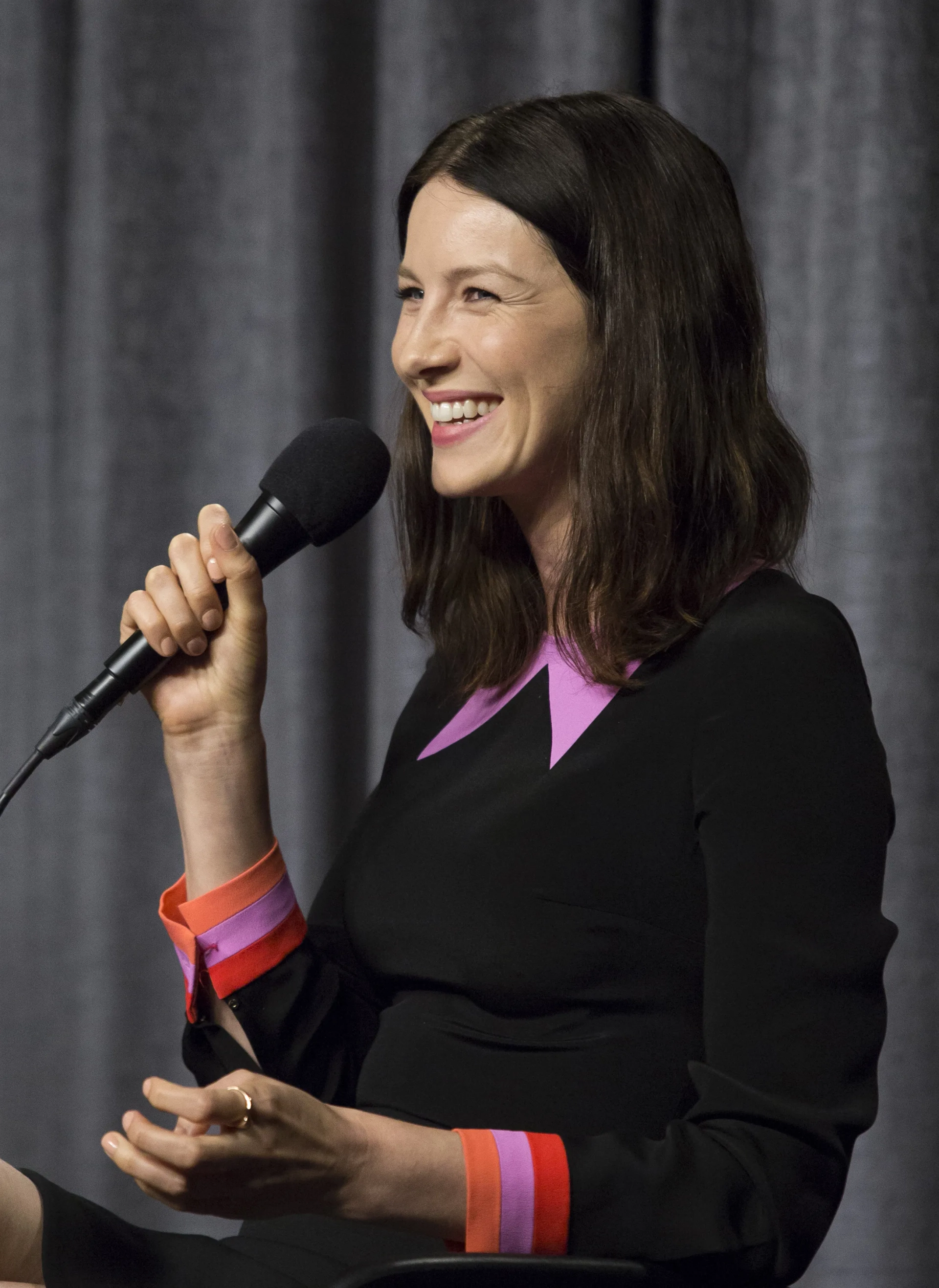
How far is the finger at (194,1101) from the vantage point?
0.65 metres

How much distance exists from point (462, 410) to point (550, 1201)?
1.91 ft

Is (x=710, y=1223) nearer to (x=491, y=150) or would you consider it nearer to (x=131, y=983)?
(x=491, y=150)

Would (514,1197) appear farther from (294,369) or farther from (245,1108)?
(294,369)

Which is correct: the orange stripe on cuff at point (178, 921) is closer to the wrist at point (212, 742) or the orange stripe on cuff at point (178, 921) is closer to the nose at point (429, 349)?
the wrist at point (212, 742)

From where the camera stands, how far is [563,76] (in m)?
1.68

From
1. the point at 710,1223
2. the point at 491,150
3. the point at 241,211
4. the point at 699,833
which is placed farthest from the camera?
the point at 241,211

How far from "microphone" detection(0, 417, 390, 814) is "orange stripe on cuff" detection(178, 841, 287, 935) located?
7.1 inches

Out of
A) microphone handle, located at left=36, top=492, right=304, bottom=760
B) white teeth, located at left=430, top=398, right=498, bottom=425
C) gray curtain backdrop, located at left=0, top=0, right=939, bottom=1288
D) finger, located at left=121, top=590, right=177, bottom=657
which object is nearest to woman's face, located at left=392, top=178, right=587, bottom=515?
white teeth, located at left=430, top=398, right=498, bottom=425

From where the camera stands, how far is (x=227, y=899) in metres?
1.08

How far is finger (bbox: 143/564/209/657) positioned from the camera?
3.18 ft

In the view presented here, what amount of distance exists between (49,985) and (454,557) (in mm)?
965

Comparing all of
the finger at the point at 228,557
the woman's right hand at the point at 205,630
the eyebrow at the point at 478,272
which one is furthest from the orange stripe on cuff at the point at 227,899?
the eyebrow at the point at 478,272

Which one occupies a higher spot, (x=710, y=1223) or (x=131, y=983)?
(x=710, y=1223)

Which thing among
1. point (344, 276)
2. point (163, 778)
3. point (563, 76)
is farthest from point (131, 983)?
point (563, 76)
